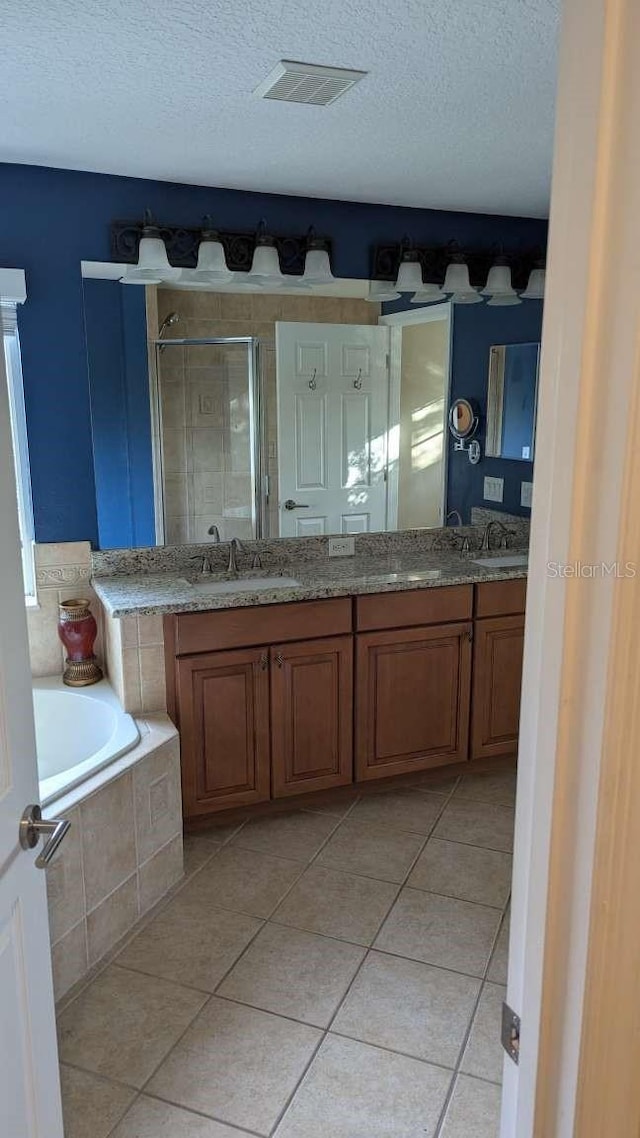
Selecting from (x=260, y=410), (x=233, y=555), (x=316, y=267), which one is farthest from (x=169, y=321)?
(x=233, y=555)

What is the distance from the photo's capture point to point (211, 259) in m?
3.09

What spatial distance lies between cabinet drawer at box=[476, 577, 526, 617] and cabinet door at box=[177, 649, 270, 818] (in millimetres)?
913

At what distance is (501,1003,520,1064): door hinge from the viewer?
836 millimetres

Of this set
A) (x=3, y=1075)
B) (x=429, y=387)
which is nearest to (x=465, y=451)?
(x=429, y=387)

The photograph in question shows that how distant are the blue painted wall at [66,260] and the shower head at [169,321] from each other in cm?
29

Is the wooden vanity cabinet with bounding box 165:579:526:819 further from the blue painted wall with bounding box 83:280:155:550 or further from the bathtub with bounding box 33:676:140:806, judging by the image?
the blue painted wall with bounding box 83:280:155:550

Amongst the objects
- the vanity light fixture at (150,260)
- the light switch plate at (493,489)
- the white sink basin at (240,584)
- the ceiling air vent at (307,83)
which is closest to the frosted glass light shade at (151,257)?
the vanity light fixture at (150,260)

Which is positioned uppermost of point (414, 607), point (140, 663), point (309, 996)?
point (414, 607)

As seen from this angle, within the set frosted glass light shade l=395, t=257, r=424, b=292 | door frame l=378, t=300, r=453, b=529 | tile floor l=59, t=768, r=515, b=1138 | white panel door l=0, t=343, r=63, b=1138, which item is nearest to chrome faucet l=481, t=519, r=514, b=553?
door frame l=378, t=300, r=453, b=529

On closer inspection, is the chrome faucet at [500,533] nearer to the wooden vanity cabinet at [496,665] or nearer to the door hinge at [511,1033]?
the wooden vanity cabinet at [496,665]

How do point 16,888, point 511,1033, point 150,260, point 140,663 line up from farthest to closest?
point 150,260 < point 140,663 < point 16,888 < point 511,1033

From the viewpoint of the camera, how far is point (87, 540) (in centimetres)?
314

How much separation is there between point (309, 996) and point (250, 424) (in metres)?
2.07

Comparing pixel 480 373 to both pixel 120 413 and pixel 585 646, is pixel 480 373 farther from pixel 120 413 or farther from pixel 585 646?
pixel 585 646
